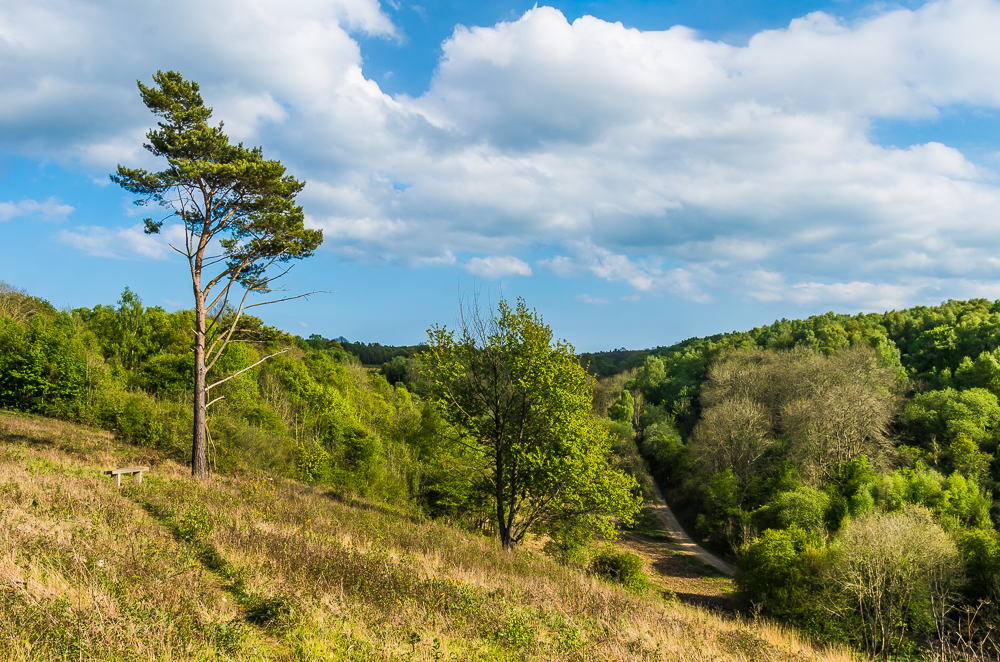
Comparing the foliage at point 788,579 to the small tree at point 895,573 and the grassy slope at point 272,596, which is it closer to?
the small tree at point 895,573

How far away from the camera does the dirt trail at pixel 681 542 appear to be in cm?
3838

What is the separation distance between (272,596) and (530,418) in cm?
1133

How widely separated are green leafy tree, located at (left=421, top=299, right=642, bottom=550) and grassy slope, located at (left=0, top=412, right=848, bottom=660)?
5.20 m

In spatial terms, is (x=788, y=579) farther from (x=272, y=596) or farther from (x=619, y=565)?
(x=272, y=596)

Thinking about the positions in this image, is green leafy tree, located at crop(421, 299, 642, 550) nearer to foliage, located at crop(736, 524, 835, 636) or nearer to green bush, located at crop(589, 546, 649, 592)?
green bush, located at crop(589, 546, 649, 592)

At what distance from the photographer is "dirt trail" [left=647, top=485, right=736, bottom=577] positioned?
38375mm

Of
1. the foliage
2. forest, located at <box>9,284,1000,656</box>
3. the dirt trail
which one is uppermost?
forest, located at <box>9,284,1000,656</box>

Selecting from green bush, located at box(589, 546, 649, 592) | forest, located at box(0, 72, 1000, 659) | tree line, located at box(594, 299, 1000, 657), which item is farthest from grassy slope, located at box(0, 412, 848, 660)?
green bush, located at box(589, 546, 649, 592)

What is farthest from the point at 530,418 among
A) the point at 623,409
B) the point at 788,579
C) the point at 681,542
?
the point at 623,409

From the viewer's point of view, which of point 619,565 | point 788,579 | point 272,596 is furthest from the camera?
point 619,565

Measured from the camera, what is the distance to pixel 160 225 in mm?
15953

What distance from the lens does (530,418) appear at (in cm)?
1691

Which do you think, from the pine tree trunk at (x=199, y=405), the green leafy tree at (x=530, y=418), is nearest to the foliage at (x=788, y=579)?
the green leafy tree at (x=530, y=418)

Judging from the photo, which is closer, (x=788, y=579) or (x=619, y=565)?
(x=788, y=579)
